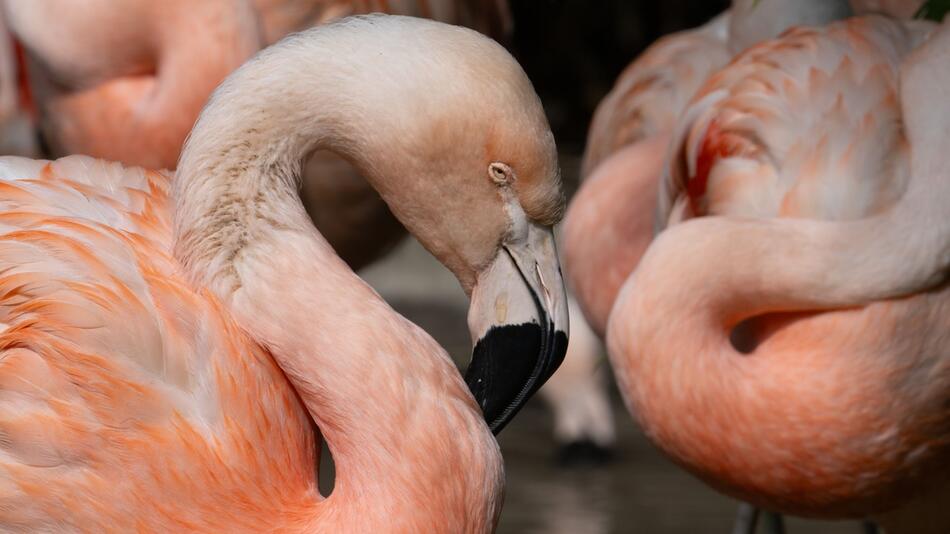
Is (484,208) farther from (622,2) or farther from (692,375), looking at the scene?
(622,2)

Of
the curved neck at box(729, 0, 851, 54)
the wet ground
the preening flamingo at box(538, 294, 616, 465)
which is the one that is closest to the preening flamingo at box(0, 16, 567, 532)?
the curved neck at box(729, 0, 851, 54)

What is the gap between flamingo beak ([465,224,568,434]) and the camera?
242cm

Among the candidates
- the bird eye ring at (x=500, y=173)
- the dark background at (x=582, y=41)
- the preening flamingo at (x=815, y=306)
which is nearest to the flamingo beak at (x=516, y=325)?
the bird eye ring at (x=500, y=173)

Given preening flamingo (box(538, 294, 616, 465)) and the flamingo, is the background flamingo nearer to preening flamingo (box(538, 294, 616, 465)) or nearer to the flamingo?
the flamingo

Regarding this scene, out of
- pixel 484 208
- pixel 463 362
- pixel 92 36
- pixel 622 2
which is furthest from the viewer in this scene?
pixel 622 2

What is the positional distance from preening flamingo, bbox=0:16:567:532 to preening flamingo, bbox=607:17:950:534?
2.82 feet

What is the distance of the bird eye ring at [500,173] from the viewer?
2.42 meters

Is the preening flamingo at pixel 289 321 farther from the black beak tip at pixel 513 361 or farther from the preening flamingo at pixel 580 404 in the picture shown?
the preening flamingo at pixel 580 404

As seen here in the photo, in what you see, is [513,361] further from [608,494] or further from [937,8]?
[608,494]

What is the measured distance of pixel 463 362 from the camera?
7.06 m

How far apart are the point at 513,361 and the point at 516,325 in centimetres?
6

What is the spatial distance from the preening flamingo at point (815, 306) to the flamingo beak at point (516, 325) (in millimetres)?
839

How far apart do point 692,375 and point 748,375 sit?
0.12m

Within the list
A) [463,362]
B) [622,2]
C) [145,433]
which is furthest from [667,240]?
[622,2]
